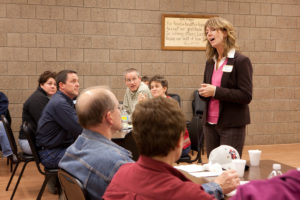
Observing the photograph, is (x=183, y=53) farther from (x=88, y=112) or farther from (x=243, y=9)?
(x=88, y=112)

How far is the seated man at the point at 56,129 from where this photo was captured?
11.7 ft

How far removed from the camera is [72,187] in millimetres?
1646

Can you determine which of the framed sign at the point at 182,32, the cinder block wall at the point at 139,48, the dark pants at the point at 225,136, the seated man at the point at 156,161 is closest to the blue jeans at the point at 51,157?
the dark pants at the point at 225,136

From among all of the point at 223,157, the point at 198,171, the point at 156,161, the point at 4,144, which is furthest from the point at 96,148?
the point at 4,144

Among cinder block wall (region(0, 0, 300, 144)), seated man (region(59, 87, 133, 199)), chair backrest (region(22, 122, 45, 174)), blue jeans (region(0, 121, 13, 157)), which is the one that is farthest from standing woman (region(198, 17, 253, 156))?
cinder block wall (region(0, 0, 300, 144))

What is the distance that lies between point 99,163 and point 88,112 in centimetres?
31

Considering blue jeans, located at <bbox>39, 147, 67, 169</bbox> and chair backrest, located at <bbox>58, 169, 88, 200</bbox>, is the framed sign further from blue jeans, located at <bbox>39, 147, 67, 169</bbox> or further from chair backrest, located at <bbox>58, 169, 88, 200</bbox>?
chair backrest, located at <bbox>58, 169, 88, 200</bbox>

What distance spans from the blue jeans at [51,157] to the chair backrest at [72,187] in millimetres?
1855

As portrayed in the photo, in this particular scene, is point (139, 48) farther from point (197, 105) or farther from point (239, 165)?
point (239, 165)

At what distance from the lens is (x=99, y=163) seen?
67.8 inches

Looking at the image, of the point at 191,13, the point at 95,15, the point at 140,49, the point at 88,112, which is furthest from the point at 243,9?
the point at 88,112

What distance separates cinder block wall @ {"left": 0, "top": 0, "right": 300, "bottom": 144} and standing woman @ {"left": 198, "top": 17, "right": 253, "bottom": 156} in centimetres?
366

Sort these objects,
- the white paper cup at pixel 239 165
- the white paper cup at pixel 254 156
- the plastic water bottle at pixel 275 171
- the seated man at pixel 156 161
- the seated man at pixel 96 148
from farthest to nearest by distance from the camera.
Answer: the white paper cup at pixel 254 156, the white paper cup at pixel 239 165, the plastic water bottle at pixel 275 171, the seated man at pixel 96 148, the seated man at pixel 156 161

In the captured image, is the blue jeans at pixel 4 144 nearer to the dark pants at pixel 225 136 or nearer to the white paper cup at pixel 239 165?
the dark pants at pixel 225 136
